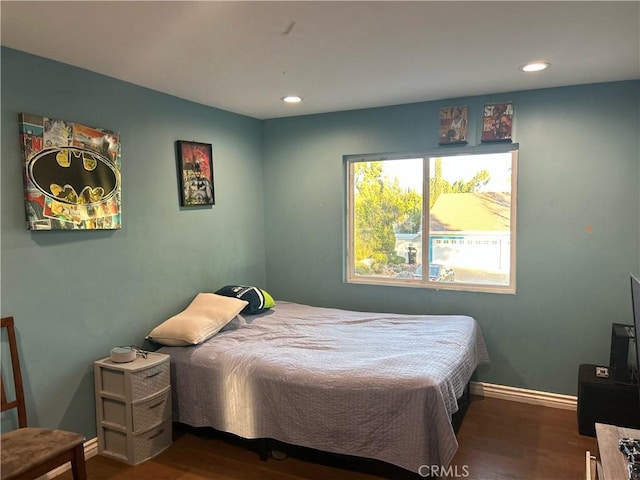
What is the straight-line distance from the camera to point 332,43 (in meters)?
2.31

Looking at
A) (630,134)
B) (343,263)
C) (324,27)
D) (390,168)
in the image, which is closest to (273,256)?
(343,263)

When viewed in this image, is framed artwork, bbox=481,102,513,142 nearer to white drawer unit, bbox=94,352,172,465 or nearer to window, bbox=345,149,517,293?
window, bbox=345,149,517,293

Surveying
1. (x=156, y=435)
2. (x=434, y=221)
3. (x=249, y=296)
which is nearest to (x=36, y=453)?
(x=156, y=435)

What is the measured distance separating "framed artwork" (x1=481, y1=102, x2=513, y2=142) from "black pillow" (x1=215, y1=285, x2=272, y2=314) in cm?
219

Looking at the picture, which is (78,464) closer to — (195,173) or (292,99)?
→ (195,173)

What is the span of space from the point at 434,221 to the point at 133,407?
265 cm

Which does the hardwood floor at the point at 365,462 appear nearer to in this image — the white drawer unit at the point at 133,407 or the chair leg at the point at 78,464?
the white drawer unit at the point at 133,407

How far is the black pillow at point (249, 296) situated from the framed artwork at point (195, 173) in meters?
0.73

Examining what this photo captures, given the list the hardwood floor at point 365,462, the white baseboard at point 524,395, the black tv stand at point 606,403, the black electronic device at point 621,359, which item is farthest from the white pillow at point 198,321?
the black electronic device at point 621,359

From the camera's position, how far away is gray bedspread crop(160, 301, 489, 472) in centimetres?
220

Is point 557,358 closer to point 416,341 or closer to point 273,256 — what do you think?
point 416,341

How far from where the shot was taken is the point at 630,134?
3.03 meters

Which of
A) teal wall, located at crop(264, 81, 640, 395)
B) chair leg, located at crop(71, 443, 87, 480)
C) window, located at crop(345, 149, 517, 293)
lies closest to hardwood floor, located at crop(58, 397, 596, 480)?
chair leg, located at crop(71, 443, 87, 480)

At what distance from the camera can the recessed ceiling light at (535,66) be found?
267cm
